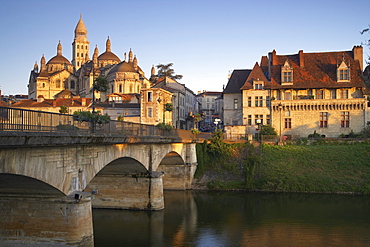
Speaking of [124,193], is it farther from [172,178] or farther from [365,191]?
[365,191]

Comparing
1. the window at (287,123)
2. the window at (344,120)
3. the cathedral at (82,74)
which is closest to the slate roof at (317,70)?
the window at (344,120)

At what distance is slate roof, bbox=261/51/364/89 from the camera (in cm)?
6347

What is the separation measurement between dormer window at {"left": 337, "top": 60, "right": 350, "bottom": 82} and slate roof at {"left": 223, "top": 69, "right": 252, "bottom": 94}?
601 inches

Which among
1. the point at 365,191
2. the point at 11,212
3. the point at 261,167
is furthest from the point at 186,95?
the point at 11,212

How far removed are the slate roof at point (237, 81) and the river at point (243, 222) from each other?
2993cm

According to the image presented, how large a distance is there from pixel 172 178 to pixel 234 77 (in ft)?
96.2

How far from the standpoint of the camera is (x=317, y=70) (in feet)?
217

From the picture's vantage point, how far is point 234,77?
2808 inches

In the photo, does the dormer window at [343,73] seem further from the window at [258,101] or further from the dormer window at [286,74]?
the window at [258,101]

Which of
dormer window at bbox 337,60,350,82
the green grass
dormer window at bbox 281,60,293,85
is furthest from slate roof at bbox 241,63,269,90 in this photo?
the green grass

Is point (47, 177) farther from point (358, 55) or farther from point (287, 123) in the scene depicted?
point (358, 55)

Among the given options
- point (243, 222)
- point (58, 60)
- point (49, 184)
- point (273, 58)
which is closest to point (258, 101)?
point (273, 58)

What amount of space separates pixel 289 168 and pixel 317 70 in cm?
2455

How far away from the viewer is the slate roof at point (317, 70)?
208ft
